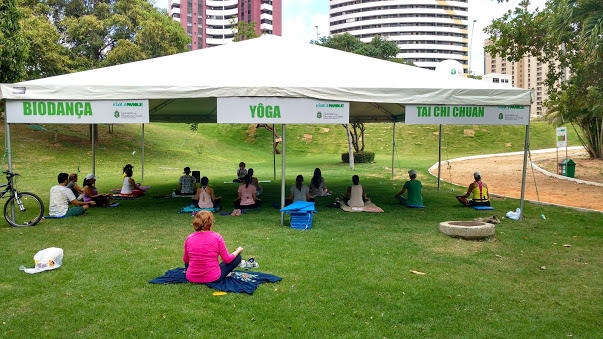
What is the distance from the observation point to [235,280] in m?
5.21

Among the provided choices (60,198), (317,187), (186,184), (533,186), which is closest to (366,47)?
(533,186)

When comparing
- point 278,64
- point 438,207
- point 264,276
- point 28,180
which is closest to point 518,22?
point 438,207

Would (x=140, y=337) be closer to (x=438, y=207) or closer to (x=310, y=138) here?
(x=438, y=207)

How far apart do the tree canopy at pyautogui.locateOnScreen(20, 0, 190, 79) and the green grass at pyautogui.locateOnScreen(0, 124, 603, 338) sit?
15.1 metres

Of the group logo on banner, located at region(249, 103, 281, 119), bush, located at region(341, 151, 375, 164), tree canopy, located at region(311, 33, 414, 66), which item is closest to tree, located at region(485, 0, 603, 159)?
logo on banner, located at region(249, 103, 281, 119)

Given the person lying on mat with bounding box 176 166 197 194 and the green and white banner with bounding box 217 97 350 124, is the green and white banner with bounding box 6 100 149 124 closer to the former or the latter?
the green and white banner with bounding box 217 97 350 124

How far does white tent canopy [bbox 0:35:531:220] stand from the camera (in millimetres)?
8289

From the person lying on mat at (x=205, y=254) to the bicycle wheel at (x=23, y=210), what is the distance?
4.70 m

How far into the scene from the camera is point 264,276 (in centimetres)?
545

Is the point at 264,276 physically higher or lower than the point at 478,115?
lower

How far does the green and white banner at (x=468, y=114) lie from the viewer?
8.86 meters

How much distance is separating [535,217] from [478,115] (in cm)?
274

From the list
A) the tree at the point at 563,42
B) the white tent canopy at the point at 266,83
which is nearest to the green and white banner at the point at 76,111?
the white tent canopy at the point at 266,83

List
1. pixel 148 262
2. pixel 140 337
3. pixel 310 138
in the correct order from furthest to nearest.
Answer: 1. pixel 310 138
2. pixel 148 262
3. pixel 140 337
